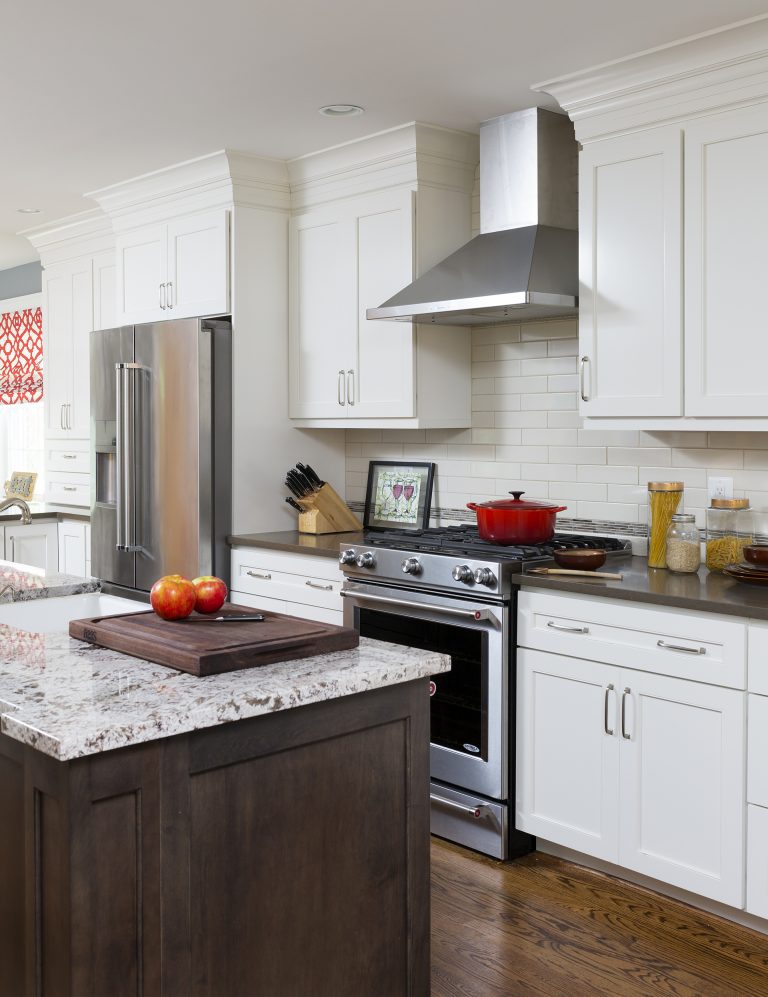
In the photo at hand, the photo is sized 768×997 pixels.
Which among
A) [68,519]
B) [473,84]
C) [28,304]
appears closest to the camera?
[473,84]

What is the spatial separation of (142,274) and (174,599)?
3245 mm

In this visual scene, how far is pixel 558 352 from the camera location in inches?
160

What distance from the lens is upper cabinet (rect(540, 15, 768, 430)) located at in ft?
9.99

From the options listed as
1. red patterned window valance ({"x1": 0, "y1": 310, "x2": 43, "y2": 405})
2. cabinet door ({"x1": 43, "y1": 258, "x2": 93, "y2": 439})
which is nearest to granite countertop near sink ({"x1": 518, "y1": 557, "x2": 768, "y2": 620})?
cabinet door ({"x1": 43, "y1": 258, "x2": 93, "y2": 439})

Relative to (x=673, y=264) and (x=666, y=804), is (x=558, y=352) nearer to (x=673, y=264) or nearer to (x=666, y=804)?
(x=673, y=264)

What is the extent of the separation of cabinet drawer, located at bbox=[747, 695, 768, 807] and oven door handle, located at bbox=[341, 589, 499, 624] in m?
0.87

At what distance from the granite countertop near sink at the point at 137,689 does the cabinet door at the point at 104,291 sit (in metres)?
3.78

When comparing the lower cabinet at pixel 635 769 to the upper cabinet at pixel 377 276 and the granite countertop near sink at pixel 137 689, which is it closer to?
the granite countertop near sink at pixel 137 689

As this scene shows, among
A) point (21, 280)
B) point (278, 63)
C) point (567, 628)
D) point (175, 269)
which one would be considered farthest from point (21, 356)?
point (567, 628)

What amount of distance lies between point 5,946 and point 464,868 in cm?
188

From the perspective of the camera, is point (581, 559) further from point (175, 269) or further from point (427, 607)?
point (175, 269)

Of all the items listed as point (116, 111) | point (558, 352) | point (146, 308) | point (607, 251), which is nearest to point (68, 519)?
point (146, 308)

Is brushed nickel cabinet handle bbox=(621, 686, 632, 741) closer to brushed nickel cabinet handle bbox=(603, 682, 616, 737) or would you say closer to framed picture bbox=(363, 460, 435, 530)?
brushed nickel cabinet handle bbox=(603, 682, 616, 737)

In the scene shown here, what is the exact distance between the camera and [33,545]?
5949 millimetres
